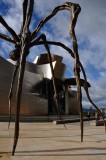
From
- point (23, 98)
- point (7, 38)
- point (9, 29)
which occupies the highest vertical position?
point (23, 98)

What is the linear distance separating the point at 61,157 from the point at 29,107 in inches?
1032

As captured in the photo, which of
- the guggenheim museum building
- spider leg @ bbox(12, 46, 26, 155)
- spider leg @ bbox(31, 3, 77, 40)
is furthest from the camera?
the guggenheim museum building

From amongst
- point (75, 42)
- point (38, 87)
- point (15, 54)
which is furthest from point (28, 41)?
point (38, 87)

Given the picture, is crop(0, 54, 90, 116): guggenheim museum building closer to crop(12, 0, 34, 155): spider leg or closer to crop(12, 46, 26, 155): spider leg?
crop(12, 0, 34, 155): spider leg

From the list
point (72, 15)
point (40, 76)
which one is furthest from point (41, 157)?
point (40, 76)

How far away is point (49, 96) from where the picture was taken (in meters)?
38.9

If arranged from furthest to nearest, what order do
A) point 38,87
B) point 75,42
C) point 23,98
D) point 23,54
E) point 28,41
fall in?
point 38,87 → point 23,98 → point 75,42 → point 28,41 → point 23,54

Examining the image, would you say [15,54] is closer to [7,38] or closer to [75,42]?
[7,38]

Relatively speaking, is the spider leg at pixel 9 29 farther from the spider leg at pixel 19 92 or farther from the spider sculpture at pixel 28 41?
the spider leg at pixel 19 92

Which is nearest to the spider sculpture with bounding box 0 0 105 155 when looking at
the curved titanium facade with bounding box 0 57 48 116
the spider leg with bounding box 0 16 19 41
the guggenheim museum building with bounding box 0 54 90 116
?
the spider leg with bounding box 0 16 19 41

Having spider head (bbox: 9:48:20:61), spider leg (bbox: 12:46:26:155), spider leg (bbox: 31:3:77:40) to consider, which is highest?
spider leg (bbox: 31:3:77:40)

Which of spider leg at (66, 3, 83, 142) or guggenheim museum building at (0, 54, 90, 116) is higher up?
guggenheim museum building at (0, 54, 90, 116)

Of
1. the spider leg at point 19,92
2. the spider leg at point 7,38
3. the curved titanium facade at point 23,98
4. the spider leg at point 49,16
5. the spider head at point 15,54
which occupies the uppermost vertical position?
the curved titanium facade at point 23,98

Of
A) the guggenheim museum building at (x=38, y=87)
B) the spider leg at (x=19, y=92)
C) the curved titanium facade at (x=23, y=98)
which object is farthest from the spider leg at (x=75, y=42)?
the curved titanium facade at (x=23, y=98)
